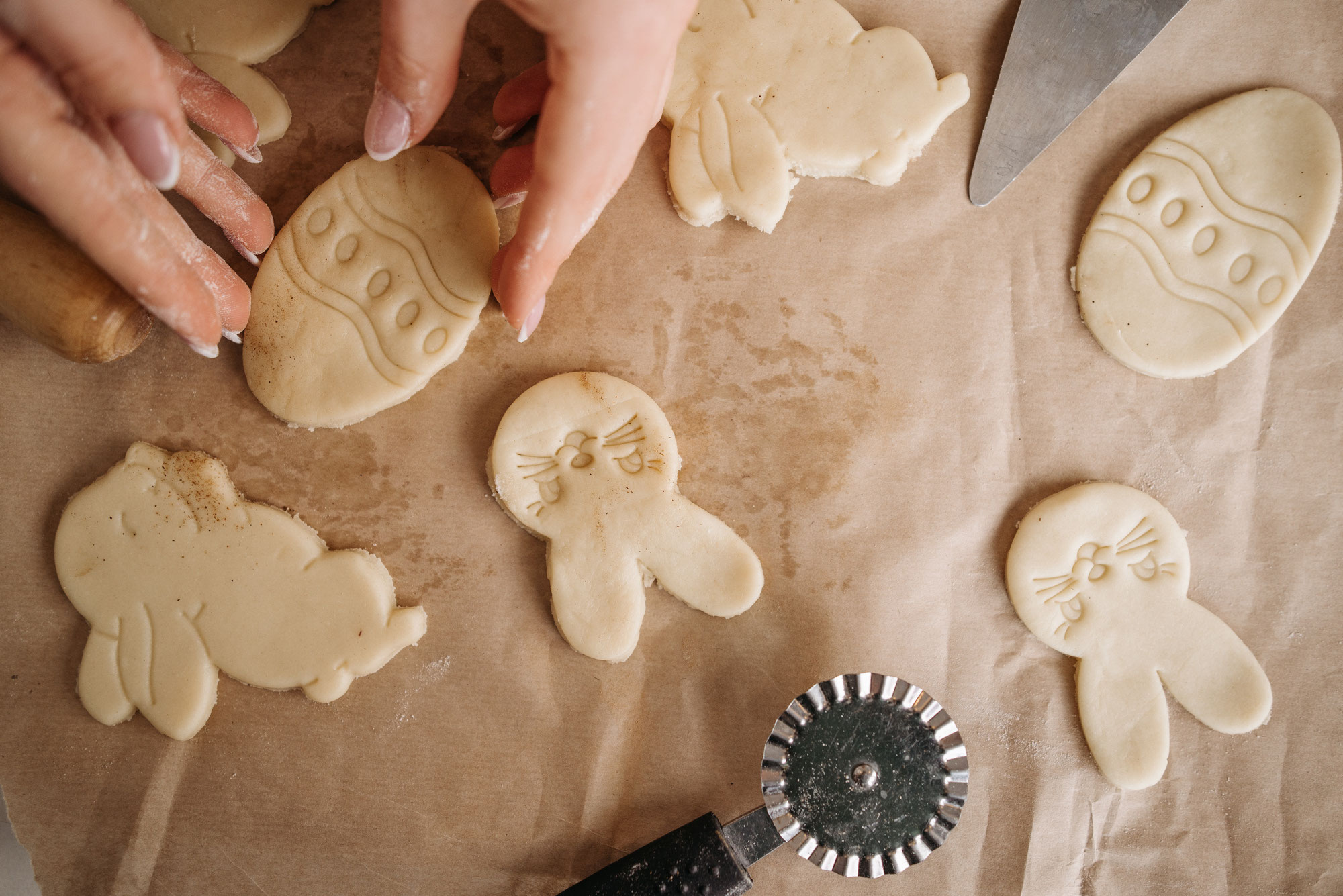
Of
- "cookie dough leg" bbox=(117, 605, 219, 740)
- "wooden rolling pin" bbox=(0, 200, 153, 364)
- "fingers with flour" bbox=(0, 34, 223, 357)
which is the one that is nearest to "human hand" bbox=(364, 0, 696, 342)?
"fingers with flour" bbox=(0, 34, 223, 357)

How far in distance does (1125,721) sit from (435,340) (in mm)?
1251

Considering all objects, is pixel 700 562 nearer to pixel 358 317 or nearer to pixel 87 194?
pixel 358 317

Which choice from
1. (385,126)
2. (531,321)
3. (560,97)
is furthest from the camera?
(531,321)

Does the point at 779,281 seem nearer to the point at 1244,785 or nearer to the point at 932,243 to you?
the point at 932,243

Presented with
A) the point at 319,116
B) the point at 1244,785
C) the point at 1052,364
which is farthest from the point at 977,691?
the point at 319,116

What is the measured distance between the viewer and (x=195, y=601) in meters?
1.29

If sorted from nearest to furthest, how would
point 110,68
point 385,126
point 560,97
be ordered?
point 110,68, point 560,97, point 385,126

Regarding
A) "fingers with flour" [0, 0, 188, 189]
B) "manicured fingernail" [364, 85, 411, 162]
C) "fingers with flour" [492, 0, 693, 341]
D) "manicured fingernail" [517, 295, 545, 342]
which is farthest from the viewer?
"manicured fingernail" [517, 295, 545, 342]

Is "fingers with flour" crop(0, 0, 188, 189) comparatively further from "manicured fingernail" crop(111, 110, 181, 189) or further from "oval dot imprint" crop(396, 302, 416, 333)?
"oval dot imprint" crop(396, 302, 416, 333)

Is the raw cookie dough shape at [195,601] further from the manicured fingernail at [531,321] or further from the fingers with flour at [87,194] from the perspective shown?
the manicured fingernail at [531,321]

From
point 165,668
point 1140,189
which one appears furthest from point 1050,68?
point 165,668

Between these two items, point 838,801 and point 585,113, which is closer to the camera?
point 585,113

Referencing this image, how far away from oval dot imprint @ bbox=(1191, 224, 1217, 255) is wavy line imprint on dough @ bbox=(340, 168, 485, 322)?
1156mm

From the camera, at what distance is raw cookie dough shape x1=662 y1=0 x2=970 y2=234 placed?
4.38 feet
